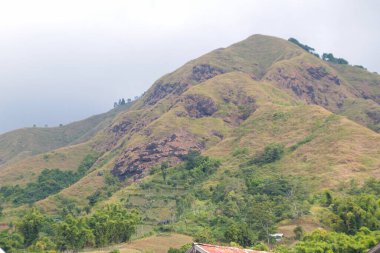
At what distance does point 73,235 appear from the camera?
74750 mm

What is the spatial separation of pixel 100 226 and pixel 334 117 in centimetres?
7899

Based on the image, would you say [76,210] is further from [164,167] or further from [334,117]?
[334,117]

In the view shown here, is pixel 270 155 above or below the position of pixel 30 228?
above

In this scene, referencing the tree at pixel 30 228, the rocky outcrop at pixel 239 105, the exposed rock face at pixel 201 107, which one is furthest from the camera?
the exposed rock face at pixel 201 107

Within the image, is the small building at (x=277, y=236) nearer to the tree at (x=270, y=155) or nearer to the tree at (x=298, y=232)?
the tree at (x=298, y=232)

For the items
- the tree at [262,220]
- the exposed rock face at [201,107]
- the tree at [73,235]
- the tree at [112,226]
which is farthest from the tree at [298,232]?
the exposed rock face at [201,107]

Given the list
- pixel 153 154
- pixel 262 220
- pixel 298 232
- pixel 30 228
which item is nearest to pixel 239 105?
pixel 153 154

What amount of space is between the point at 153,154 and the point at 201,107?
3083 cm

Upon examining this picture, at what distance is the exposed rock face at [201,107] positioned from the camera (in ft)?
572

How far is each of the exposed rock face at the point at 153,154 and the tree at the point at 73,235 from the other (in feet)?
227

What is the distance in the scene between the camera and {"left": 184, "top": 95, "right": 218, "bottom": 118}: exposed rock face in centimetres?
17438

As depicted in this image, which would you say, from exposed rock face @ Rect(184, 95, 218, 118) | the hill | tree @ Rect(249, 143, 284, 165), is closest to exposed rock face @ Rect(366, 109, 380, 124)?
the hill

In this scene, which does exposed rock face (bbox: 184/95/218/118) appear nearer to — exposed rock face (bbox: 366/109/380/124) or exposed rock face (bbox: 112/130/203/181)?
exposed rock face (bbox: 112/130/203/181)

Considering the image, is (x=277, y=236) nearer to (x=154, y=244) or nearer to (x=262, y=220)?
(x=262, y=220)
